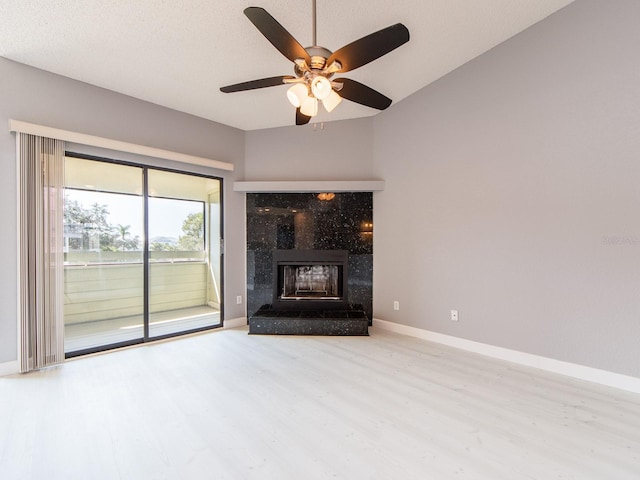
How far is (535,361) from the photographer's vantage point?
9.09ft

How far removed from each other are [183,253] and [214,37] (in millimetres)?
2638

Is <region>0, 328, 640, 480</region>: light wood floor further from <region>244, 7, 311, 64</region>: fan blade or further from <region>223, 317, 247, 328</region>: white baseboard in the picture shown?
<region>244, 7, 311, 64</region>: fan blade

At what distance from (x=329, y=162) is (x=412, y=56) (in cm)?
172

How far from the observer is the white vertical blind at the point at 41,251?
8.71ft

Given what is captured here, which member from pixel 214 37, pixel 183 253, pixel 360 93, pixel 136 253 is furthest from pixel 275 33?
pixel 183 253

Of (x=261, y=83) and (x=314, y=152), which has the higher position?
(x=314, y=152)

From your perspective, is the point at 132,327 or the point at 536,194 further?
the point at 132,327

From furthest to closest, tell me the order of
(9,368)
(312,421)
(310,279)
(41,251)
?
(310,279), (41,251), (9,368), (312,421)

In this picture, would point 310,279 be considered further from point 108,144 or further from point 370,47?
point 370,47

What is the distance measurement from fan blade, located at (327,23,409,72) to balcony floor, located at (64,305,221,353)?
356 centimetres

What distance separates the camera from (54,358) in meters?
2.81

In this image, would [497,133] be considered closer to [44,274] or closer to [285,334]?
[285,334]

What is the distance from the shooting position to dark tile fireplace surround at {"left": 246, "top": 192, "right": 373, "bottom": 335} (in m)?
4.24

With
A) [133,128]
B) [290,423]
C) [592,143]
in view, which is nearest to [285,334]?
[290,423]
